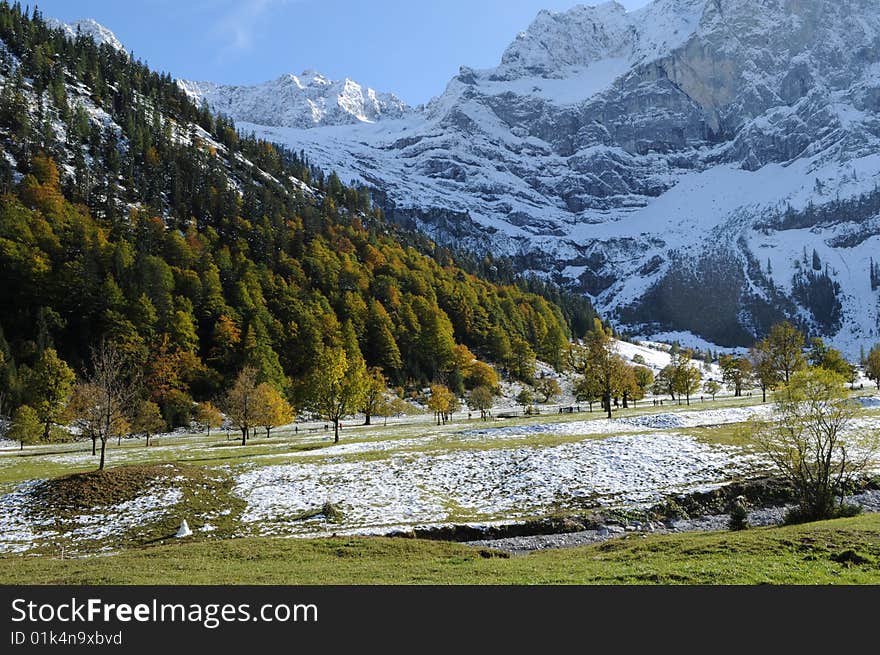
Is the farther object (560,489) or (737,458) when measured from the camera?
(737,458)

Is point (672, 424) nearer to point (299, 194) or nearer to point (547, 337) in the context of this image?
point (547, 337)

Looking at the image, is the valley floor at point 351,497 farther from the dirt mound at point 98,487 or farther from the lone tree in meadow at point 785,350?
the lone tree in meadow at point 785,350

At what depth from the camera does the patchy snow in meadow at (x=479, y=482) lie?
28.7 meters

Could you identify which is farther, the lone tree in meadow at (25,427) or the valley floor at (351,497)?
the lone tree in meadow at (25,427)

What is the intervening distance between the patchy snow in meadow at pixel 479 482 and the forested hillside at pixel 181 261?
56.4m

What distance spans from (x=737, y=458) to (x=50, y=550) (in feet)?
141

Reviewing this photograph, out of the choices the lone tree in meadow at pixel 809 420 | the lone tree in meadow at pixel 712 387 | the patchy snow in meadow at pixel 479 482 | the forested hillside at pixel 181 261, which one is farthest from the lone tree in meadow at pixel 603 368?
the lone tree in meadow at pixel 712 387

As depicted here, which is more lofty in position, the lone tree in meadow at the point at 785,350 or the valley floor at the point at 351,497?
the lone tree in meadow at the point at 785,350

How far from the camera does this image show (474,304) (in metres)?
153

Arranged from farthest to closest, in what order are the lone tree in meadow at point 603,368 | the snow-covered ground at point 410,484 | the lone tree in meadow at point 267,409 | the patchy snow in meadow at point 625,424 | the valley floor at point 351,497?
1. the lone tree in meadow at point 603,368
2. the lone tree in meadow at point 267,409
3. the patchy snow in meadow at point 625,424
4. the snow-covered ground at point 410,484
5. the valley floor at point 351,497

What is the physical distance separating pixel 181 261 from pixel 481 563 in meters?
114

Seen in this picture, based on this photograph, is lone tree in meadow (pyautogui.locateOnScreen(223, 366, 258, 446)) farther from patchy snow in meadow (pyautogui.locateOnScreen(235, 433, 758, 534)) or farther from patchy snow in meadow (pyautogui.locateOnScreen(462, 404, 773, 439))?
patchy snow in meadow (pyautogui.locateOnScreen(462, 404, 773, 439))

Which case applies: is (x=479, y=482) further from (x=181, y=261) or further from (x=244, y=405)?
(x=181, y=261)
